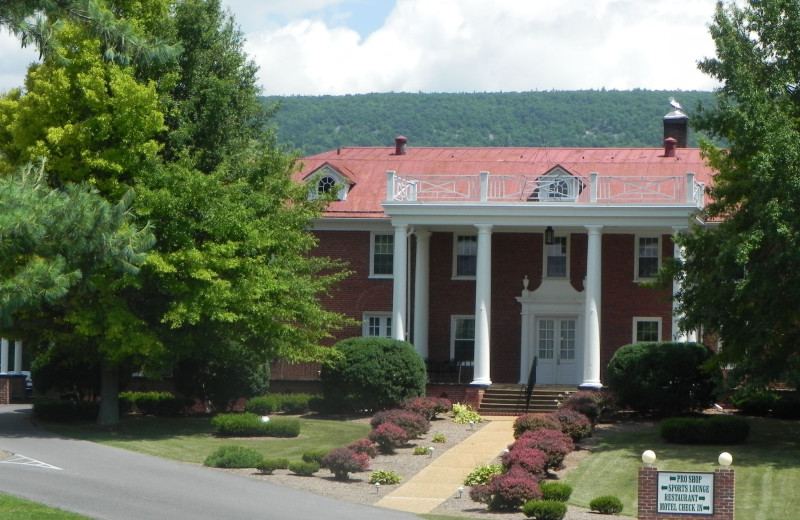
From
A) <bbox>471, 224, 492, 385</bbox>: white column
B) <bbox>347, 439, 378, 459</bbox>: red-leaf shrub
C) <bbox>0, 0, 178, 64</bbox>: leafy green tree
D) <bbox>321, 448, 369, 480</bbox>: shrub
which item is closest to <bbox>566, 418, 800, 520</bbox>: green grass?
<bbox>321, 448, 369, 480</bbox>: shrub

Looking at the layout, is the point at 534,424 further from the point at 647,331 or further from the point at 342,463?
the point at 647,331

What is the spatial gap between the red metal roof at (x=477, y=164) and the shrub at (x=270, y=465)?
49.4 feet

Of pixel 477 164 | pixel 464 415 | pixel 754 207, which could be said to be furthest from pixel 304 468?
pixel 477 164

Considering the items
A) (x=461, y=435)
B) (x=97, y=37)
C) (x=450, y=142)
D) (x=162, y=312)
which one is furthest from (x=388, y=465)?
(x=450, y=142)

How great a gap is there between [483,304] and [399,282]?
8.11 feet

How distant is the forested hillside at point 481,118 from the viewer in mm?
94312

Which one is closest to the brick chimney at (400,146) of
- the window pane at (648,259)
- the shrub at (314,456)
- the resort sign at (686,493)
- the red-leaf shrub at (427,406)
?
the window pane at (648,259)

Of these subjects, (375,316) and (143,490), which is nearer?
(143,490)

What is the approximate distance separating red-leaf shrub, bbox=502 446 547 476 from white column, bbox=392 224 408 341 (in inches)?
477

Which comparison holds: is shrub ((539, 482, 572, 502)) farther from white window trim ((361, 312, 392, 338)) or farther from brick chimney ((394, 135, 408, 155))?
brick chimney ((394, 135, 408, 155))

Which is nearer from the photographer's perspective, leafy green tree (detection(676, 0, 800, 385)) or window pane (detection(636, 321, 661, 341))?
leafy green tree (detection(676, 0, 800, 385))

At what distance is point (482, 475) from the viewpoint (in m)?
22.2

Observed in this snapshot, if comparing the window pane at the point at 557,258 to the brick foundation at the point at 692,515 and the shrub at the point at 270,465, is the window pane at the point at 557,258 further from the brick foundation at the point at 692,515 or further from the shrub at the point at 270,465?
the brick foundation at the point at 692,515

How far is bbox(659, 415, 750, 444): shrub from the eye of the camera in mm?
26109
